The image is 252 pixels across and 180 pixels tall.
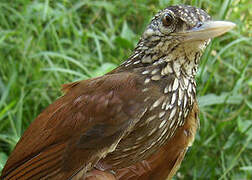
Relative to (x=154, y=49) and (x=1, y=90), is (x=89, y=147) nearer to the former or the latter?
(x=154, y=49)

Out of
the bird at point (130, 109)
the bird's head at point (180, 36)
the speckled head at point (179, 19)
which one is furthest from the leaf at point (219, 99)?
the speckled head at point (179, 19)

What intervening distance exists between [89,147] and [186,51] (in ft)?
1.96

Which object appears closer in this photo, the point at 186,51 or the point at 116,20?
the point at 186,51

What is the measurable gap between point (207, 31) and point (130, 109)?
459 mm

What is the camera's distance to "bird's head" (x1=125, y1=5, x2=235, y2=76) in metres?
1.76

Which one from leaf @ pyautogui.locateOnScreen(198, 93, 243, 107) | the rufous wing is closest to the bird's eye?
the rufous wing

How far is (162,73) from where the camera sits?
188 cm

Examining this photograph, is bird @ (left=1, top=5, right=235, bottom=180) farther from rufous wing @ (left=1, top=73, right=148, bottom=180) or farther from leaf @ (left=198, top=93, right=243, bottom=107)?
leaf @ (left=198, top=93, right=243, bottom=107)

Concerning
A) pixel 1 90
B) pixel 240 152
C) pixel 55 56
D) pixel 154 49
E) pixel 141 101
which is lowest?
pixel 240 152

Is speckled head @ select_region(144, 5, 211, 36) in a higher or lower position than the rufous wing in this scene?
higher

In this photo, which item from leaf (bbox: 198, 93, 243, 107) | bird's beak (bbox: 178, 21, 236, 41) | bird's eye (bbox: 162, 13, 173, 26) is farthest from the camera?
leaf (bbox: 198, 93, 243, 107)

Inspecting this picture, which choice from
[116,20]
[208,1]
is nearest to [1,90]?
[116,20]

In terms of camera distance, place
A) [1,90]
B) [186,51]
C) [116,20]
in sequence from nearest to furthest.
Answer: [186,51]
[1,90]
[116,20]

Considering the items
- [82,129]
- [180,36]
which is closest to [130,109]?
[82,129]
